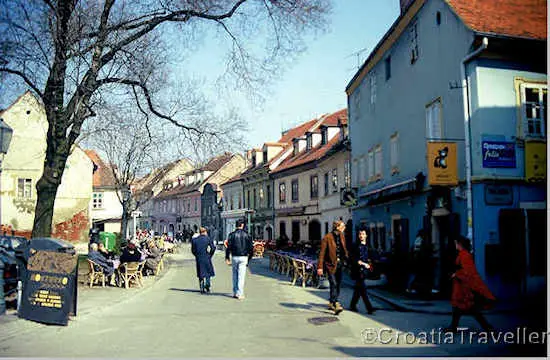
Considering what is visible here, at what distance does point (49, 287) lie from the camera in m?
8.27

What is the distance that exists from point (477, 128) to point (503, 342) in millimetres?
4768

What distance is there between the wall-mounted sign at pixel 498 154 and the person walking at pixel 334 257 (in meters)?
3.13

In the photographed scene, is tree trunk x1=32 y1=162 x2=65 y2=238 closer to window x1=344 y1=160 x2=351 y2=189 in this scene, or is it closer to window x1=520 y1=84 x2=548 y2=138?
window x1=520 y1=84 x2=548 y2=138

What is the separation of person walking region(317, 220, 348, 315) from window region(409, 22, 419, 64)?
20.7ft

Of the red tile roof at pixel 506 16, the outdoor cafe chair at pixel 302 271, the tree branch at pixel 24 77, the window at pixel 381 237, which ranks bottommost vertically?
the outdoor cafe chair at pixel 302 271

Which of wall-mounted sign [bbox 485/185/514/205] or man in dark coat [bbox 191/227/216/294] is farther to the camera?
man in dark coat [bbox 191/227/216/294]

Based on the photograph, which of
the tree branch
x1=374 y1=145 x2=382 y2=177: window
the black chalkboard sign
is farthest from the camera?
x1=374 y1=145 x2=382 y2=177: window

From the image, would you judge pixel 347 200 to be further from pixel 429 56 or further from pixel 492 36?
pixel 492 36

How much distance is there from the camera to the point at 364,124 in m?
19.0

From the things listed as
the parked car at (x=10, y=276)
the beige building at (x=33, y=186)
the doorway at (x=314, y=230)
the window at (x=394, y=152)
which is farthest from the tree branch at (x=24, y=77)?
the doorway at (x=314, y=230)

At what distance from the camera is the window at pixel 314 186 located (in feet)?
94.9

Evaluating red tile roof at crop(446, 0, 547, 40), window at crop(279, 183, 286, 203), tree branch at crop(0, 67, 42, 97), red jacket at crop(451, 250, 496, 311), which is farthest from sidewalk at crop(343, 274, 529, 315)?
window at crop(279, 183, 286, 203)

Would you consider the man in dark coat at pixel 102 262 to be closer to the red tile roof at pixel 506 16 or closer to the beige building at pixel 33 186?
the red tile roof at pixel 506 16

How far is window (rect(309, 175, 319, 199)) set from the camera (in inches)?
1139
